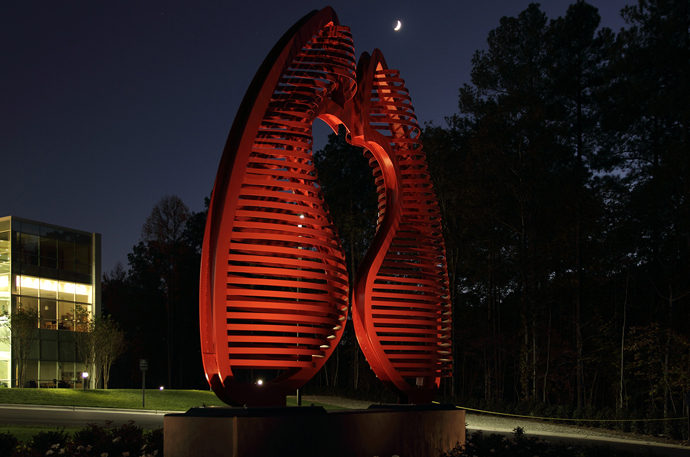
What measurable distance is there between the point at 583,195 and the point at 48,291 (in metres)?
24.0

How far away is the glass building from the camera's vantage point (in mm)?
28344

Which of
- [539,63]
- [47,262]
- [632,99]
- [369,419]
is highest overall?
[539,63]

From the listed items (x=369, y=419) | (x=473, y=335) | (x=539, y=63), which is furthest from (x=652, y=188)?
(x=369, y=419)

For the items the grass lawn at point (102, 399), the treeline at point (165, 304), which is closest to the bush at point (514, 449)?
the grass lawn at point (102, 399)

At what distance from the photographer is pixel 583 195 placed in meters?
21.0

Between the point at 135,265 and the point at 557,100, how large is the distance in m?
34.7

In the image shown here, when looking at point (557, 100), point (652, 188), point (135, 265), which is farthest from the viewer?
point (135, 265)

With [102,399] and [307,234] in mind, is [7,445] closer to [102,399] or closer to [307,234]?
[307,234]

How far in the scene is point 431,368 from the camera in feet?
26.6

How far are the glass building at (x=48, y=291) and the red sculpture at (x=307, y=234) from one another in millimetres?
24239

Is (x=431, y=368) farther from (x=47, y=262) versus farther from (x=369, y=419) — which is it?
(x=47, y=262)

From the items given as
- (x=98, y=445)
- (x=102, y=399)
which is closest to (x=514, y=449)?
(x=98, y=445)

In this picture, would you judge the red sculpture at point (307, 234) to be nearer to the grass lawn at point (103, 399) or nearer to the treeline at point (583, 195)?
the treeline at point (583, 195)

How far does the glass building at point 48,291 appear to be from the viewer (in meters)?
28.3
